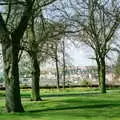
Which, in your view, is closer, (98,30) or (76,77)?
(98,30)

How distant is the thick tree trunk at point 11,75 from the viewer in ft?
74.9

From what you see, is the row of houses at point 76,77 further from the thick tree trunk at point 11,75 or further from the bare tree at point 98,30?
the thick tree trunk at point 11,75

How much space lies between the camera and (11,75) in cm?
2284

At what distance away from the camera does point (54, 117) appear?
62.6ft

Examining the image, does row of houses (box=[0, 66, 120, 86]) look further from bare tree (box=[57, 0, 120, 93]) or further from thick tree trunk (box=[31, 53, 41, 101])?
thick tree trunk (box=[31, 53, 41, 101])

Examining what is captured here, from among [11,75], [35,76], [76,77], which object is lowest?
[11,75]

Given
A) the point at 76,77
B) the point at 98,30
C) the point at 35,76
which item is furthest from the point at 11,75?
the point at 76,77

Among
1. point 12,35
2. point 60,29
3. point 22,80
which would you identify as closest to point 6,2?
point 12,35

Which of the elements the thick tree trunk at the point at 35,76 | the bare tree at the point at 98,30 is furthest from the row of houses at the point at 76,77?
the thick tree trunk at the point at 35,76

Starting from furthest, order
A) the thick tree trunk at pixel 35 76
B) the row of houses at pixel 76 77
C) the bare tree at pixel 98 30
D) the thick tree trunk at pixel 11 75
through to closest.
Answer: the row of houses at pixel 76 77
the bare tree at pixel 98 30
the thick tree trunk at pixel 35 76
the thick tree trunk at pixel 11 75

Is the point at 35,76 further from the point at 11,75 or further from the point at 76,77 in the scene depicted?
the point at 76,77

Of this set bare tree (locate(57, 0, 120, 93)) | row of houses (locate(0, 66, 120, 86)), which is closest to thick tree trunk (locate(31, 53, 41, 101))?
bare tree (locate(57, 0, 120, 93))

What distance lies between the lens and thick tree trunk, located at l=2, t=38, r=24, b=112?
22.8 metres

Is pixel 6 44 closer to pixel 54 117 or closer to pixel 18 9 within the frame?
pixel 18 9
